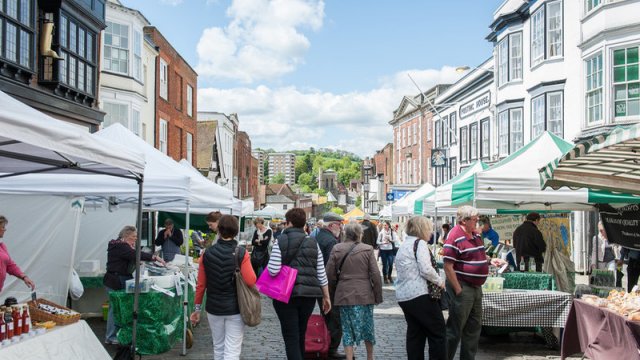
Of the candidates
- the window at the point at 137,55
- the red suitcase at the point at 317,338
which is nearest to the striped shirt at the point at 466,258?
the red suitcase at the point at 317,338

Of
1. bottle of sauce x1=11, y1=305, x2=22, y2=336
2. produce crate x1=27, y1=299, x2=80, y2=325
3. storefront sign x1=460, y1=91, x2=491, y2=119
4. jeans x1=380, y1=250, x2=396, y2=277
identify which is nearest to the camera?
bottle of sauce x1=11, y1=305, x2=22, y2=336

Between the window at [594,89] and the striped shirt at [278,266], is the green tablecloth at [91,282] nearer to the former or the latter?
the striped shirt at [278,266]

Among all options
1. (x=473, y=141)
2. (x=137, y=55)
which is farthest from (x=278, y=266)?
(x=473, y=141)

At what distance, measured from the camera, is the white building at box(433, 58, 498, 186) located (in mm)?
33531

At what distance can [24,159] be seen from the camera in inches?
253

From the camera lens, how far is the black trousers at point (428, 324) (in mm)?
7555

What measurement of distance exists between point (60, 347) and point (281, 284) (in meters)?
2.40

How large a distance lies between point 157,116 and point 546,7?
17.8 m

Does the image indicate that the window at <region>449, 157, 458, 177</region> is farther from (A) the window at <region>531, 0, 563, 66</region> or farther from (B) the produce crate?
(B) the produce crate

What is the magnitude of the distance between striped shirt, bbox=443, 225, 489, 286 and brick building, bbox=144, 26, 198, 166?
79.1ft

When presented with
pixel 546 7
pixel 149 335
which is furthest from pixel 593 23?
pixel 149 335

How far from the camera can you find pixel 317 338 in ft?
30.2

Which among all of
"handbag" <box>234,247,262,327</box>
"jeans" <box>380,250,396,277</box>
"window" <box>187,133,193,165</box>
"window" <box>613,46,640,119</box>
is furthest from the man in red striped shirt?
"window" <box>187,133,193,165</box>

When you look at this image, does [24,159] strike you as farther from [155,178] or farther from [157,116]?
[157,116]
